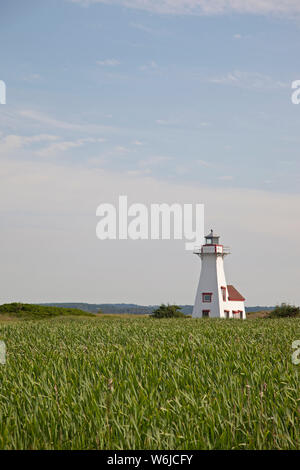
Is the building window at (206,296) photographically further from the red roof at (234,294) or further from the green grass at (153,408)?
the green grass at (153,408)

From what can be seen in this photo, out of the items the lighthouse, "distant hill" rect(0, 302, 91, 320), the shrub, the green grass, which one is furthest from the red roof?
the green grass

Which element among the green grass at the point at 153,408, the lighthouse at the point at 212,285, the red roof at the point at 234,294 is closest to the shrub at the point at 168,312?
the lighthouse at the point at 212,285

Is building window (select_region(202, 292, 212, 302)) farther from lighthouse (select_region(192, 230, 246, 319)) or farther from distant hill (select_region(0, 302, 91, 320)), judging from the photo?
distant hill (select_region(0, 302, 91, 320))

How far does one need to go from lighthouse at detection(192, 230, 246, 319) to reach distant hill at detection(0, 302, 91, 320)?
1510 cm

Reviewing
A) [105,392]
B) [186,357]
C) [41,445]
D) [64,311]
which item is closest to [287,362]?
[186,357]

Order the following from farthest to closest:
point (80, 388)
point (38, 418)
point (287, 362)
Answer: point (287, 362), point (80, 388), point (38, 418)

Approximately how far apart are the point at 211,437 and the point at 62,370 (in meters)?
4.64

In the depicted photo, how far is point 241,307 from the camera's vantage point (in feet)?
226

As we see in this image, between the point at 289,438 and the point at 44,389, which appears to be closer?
the point at 289,438

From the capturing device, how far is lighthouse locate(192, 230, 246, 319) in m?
62.1

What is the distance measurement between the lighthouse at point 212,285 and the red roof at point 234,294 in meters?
A: 1.96

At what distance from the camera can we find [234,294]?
6806cm
